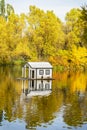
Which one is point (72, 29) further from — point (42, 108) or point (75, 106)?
point (42, 108)

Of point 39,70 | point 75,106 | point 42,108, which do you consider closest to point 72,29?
point 39,70

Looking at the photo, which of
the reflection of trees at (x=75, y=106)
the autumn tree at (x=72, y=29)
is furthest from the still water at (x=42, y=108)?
the autumn tree at (x=72, y=29)

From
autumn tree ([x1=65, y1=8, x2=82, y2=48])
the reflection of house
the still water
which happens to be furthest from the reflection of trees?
autumn tree ([x1=65, y1=8, x2=82, y2=48])

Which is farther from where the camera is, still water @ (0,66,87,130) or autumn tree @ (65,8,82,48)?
autumn tree @ (65,8,82,48)

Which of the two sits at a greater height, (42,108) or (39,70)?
(39,70)

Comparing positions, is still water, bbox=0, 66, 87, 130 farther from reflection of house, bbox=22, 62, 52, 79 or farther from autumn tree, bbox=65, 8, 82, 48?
autumn tree, bbox=65, 8, 82, 48

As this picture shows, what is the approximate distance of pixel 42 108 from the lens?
34.5 meters

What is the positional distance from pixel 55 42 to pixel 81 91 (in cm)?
5630

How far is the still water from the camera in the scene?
27.6 metres

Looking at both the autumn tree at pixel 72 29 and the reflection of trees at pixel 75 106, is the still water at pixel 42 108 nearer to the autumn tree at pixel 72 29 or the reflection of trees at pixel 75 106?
the reflection of trees at pixel 75 106

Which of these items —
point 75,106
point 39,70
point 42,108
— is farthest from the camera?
point 39,70

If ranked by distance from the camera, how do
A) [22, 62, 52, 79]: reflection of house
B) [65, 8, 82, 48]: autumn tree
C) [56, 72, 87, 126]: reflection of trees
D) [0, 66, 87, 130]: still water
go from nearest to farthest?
[0, 66, 87, 130]: still water < [56, 72, 87, 126]: reflection of trees < [22, 62, 52, 79]: reflection of house < [65, 8, 82, 48]: autumn tree

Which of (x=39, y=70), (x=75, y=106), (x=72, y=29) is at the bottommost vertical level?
(x=75, y=106)

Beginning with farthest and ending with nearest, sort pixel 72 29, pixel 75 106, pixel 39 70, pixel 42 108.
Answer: pixel 72 29 < pixel 39 70 < pixel 75 106 < pixel 42 108
